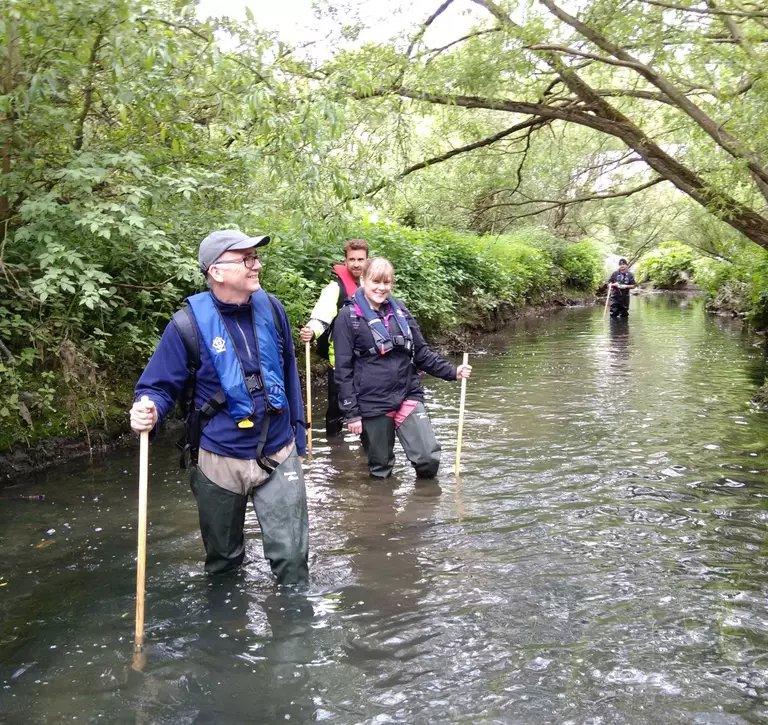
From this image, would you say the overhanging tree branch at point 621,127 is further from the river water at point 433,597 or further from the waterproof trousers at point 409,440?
the waterproof trousers at point 409,440

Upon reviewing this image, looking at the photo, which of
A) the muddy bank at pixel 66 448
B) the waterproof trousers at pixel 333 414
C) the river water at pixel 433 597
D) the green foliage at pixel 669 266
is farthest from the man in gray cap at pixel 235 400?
the green foliage at pixel 669 266

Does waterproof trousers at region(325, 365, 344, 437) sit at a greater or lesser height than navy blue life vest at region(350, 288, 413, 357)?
lesser

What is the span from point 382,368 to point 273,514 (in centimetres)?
258

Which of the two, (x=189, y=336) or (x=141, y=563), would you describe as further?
(x=189, y=336)

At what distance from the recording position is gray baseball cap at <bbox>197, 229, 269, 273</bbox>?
4.39 metres

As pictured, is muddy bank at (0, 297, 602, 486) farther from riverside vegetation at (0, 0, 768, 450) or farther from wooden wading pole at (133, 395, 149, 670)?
wooden wading pole at (133, 395, 149, 670)

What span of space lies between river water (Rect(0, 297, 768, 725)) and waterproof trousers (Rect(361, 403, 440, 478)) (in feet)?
0.76

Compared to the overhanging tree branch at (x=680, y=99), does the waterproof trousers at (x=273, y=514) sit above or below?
below

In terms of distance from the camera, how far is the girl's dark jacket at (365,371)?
689 centimetres

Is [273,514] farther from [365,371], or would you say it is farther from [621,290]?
[621,290]

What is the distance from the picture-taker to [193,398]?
460 centimetres

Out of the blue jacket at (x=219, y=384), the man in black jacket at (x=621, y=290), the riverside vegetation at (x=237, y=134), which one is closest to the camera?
the blue jacket at (x=219, y=384)

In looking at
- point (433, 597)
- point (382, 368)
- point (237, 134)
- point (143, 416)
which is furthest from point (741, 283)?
point (143, 416)

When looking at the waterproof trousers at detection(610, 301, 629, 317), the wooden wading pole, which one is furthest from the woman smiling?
the waterproof trousers at detection(610, 301, 629, 317)
